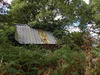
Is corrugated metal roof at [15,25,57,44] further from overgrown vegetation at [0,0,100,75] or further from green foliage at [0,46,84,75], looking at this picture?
green foliage at [0,46,84,75]

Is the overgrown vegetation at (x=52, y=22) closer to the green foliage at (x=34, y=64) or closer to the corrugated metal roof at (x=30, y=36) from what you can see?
the green foliage at (x=34, y=64)

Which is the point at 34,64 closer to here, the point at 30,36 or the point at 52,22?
the point at 30,36

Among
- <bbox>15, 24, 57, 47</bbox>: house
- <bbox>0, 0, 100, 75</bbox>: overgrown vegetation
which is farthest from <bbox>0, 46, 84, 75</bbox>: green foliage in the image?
<bbox>15, 24, 57, 47</bbox>: house

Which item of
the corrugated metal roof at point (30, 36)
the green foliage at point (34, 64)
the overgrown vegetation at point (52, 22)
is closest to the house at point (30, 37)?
the corrugated metal roof at point (30, 36)

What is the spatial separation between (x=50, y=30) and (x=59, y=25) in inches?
64.5

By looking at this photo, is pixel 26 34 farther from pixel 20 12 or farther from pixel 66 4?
pixel 66 4

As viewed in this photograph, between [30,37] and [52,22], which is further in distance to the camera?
[52,22]

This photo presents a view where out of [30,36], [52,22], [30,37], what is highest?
[52,22]

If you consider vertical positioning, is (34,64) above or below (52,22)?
below

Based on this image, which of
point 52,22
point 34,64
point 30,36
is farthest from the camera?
point 52,22

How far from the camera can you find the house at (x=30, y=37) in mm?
9586

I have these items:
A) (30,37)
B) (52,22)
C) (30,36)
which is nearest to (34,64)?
(30,37)

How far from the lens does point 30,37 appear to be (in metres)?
10.2

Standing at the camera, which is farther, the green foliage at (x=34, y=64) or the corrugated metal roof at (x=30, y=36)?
the corrugated metal roof at (x=30, y=36)
